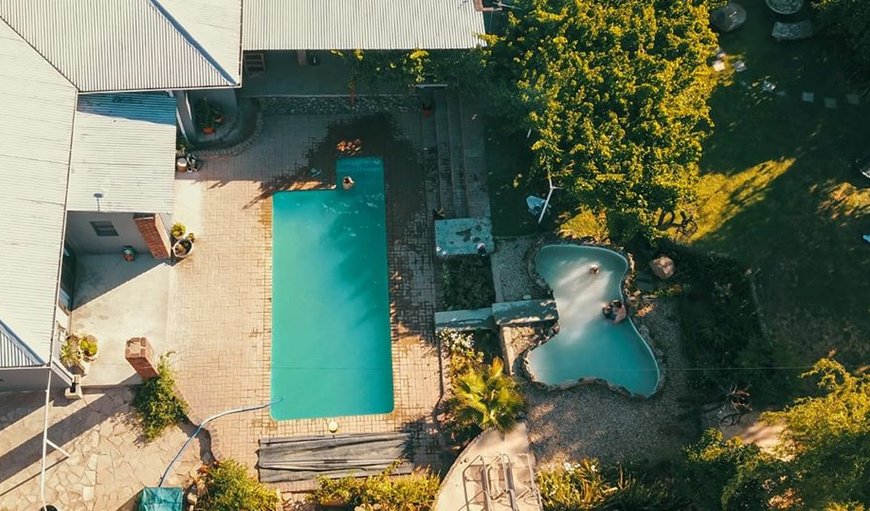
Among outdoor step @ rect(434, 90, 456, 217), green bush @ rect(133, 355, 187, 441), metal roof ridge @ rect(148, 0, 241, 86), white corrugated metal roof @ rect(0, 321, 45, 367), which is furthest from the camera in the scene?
outdoor step @ rect(434, 90, 456, 217)

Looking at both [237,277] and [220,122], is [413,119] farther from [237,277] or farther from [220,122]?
[237,277]

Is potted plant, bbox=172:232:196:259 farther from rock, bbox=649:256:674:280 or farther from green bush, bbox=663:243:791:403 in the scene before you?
green bush, bbox=663:243:791:403

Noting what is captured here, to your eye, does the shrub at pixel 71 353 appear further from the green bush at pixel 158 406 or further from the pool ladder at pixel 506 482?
the pool ladder at pixel 506 482

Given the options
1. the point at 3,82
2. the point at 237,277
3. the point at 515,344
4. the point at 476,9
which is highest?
the point at 476,9

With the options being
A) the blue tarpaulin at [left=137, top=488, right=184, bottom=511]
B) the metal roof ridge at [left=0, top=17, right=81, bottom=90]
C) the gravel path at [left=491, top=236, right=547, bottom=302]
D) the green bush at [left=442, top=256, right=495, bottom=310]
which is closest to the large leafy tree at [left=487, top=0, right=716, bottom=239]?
the gravel path at [left=491, top=236, right=547, bottom=302]

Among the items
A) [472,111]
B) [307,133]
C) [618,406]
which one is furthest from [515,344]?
[307,133]

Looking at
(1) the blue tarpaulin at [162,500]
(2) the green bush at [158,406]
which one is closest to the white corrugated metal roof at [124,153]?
(2) the green bush at [158,406]

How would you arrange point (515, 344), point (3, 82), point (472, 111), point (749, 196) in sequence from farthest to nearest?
point (472, 111) → point (749, 196) → point (515, 344) → point (3, 82)
